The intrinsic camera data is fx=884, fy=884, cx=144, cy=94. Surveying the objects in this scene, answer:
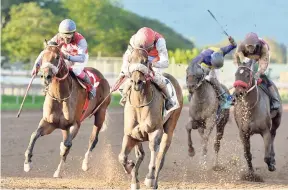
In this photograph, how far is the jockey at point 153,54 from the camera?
9.64m

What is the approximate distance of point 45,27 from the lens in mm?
37469

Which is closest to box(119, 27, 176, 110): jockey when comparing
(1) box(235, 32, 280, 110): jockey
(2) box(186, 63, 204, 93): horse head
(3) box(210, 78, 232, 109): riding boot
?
(1) box(235, 32, 280, 110): jockey

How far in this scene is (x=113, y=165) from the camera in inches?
494

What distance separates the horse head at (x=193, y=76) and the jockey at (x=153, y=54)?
8.04ft

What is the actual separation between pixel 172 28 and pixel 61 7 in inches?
890

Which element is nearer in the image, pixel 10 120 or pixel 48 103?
pixel 48 103

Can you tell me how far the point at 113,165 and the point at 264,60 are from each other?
259 centimetres

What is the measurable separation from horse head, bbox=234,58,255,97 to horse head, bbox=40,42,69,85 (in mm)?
2375

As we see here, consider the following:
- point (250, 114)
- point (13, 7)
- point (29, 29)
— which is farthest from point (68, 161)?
point (13, 7)

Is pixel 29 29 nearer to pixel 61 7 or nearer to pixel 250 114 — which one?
pixel 61 7

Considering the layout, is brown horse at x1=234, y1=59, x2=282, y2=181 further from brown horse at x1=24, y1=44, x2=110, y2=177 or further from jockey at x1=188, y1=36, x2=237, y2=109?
brown horse at x1=24, y1=44, x2=110, y2=177

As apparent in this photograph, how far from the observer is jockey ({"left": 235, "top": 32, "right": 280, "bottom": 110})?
12172 mm

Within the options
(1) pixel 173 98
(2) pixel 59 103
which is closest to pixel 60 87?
(2) pixel 59 103

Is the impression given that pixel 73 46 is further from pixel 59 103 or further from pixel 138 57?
pixel 138 57
